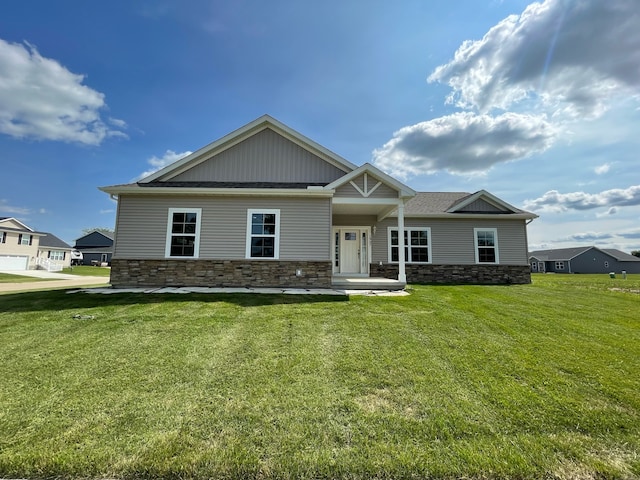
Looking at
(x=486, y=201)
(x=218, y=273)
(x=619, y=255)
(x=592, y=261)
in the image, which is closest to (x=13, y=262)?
(x=218, y=273)

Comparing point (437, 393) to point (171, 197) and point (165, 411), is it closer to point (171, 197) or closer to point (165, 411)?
point (165, 411)

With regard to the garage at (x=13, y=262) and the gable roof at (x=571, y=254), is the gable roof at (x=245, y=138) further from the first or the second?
the gable roof at (x=571, y=254)

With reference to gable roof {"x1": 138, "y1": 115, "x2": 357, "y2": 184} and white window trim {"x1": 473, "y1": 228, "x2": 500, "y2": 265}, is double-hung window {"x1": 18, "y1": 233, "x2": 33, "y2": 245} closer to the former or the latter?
gable roof {"x1": 138, "y1": 115, "x2": 357, "y2": 184}

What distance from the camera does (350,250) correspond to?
45.3 ft

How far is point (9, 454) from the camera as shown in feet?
7.41

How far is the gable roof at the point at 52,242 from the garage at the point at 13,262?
6864mm

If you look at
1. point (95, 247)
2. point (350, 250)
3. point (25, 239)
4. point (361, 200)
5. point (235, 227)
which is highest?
point (95, 247)

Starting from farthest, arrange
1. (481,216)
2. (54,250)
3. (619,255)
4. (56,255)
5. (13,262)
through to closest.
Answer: (619,255), (56,255), (54,250), (13,262), (481,216)

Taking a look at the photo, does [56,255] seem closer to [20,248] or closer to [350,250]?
[20,248]

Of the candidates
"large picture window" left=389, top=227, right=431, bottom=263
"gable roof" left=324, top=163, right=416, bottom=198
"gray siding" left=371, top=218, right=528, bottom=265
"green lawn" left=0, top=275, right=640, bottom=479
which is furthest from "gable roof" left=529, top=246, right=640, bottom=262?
"green lawn" left=0, top=275, right=640, bottom=479

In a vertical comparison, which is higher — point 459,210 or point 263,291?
point 459,210

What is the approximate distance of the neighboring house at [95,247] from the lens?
47131 millimetres

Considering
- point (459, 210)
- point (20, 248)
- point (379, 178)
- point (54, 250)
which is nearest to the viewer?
point (379, 178)

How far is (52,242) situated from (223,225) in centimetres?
4397
